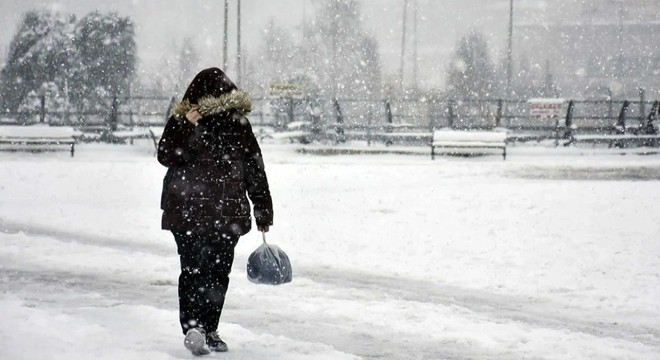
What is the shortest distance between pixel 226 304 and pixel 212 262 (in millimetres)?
1713

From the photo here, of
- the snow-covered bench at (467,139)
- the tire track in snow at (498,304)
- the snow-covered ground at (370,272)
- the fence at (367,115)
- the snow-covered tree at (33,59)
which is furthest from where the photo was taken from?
the snow-covered tree at (33,59)

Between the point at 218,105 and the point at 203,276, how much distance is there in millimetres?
978

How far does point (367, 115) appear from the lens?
3672 centimetres

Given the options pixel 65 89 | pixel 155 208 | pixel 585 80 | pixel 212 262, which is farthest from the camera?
pixel 585 80

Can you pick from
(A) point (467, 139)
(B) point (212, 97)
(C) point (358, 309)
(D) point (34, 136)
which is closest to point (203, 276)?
(B) point (212, 97)

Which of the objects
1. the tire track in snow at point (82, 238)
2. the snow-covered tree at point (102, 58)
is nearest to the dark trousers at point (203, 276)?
the tire track in snow at point (82, 238)

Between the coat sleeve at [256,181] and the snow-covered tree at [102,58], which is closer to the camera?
the coat sleeve at [256,181]

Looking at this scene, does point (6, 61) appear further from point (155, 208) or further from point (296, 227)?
point (296, 227)

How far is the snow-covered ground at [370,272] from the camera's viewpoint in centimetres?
568

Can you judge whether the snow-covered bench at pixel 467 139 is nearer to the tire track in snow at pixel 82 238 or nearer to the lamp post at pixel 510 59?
the tire track in snow at pixel 82 238

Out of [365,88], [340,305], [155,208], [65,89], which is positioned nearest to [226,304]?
[340,305]

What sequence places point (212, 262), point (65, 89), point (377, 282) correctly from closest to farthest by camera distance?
1. point (212, 262)
2. point (377, 282)
3. point (65, 89)

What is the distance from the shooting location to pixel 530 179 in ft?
52.6

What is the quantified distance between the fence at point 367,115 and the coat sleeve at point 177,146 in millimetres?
17702
